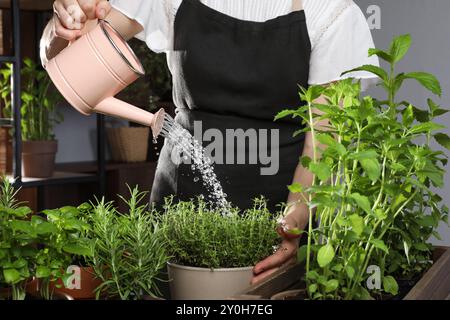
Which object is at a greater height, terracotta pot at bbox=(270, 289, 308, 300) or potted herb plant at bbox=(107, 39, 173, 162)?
potted herb plant at bbox=(107, 39, 173, 162)

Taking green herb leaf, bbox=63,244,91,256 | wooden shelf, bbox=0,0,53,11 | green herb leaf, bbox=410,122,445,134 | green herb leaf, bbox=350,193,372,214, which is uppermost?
wooden shelf, bbox=0,0,53,11

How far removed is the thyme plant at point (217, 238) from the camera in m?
1.02

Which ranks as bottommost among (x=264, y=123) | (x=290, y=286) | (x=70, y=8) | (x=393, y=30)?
(x=290, y=286)

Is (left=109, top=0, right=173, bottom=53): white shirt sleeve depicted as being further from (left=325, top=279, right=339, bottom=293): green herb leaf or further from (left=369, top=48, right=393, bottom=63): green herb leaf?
(left=325, top=279, right=339, bottom=293): green herb leaf

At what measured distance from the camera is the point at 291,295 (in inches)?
35.9

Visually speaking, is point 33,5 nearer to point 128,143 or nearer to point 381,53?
point 128,143

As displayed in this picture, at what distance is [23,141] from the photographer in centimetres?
322

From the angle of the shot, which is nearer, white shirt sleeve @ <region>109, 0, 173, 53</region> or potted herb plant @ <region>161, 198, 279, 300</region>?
potted herb plant @ <region>161, 198, 279, 300</region>

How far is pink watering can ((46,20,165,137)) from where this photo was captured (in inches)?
45.7

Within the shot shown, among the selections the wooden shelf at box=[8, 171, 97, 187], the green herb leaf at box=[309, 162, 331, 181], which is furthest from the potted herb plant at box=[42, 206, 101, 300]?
the wooden shelf at box=[8, 171, 97, 187]

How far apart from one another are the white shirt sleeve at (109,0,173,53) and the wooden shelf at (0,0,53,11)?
1427mm
